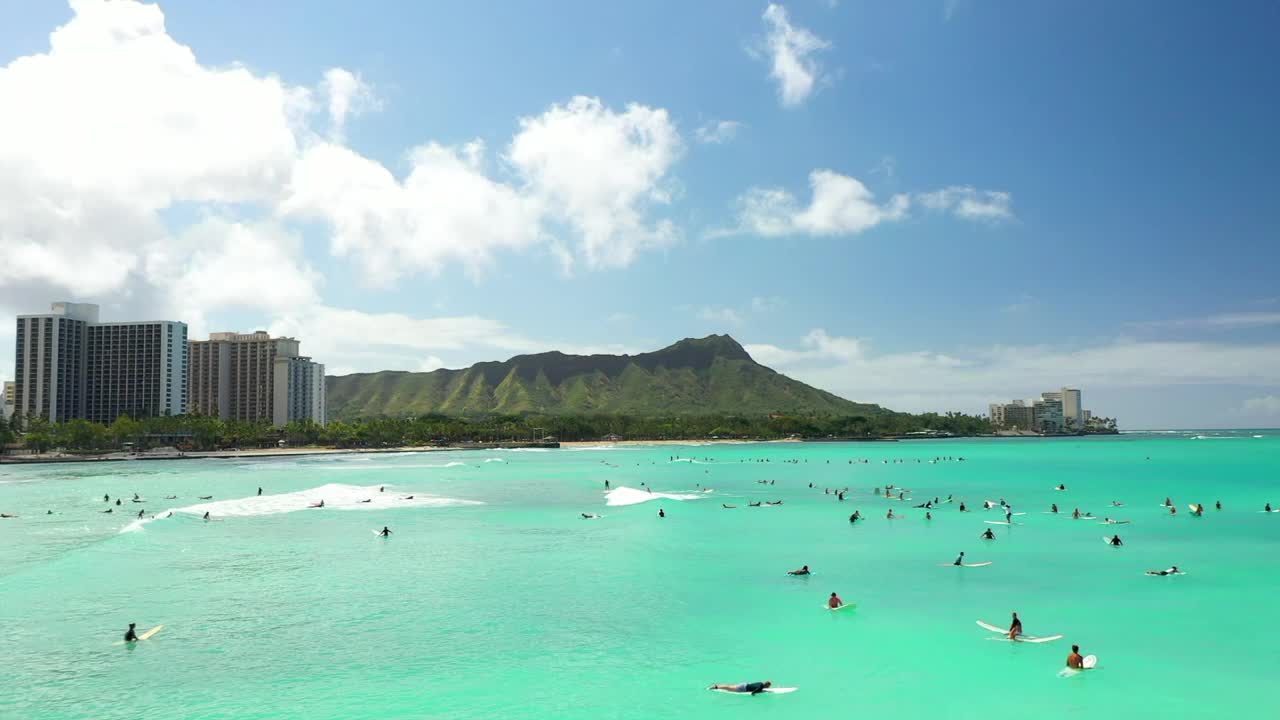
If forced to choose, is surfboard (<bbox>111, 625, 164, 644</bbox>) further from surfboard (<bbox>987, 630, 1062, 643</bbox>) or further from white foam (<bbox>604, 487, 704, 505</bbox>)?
white foam (<bbox>604, 487, 704, 505</bbox>)

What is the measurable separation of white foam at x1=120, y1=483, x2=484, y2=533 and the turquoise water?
1.60 metres

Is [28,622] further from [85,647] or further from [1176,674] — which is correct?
[1176,674]

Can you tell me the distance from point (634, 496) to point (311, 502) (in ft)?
100

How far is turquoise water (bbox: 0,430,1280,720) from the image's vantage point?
23969mm

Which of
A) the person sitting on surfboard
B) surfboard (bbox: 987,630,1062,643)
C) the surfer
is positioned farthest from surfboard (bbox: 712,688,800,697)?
the person sitting on surfboard

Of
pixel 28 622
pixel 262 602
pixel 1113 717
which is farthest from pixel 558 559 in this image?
pixel 1113 717

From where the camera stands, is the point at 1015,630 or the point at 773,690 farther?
the point at 1015,630

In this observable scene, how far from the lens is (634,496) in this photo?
8181 cm

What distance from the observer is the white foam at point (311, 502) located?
68.0 metres

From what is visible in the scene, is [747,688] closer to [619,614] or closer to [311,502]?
[619,614]

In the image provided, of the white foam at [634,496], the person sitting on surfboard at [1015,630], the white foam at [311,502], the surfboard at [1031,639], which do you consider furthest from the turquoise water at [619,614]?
the white foam at [634,496]

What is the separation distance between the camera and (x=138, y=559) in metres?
46.2

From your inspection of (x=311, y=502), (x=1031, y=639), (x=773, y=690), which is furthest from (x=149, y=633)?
(x=311, y=502)

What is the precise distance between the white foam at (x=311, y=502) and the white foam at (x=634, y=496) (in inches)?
513
